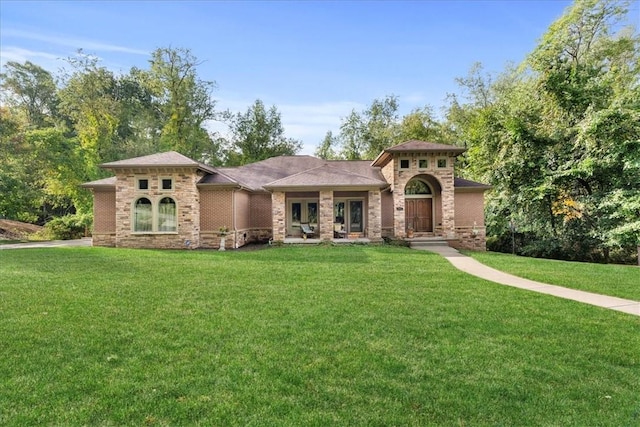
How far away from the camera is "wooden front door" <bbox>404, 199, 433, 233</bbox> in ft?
66.0

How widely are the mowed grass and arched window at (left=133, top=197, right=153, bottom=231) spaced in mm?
9224

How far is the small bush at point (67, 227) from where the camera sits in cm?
2422

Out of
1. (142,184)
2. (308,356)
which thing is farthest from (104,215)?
(308,356)

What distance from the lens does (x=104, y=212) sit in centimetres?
1847

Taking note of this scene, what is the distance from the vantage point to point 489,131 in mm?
21109

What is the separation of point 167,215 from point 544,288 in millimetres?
15183

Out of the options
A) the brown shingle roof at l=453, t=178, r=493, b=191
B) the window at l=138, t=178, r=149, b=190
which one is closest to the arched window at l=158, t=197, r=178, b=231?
the window at l=138, t=178, r=149, b=190

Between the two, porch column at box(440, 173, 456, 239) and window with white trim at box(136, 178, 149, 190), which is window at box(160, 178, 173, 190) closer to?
window with white trim at box(136, 178, 149, 190)

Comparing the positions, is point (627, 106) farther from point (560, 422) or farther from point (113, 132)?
point (113, 132)

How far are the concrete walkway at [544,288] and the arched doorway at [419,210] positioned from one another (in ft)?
22.3

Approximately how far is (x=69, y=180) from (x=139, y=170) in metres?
13.8

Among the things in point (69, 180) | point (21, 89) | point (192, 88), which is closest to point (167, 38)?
point (192, 88)

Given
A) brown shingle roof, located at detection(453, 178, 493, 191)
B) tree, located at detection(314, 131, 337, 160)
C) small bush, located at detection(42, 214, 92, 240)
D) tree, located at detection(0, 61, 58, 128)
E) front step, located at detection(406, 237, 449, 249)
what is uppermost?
tree, located at detection(0, 61, 58, 128)

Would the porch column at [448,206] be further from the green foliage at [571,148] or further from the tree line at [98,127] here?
the tree line at [98,127]
